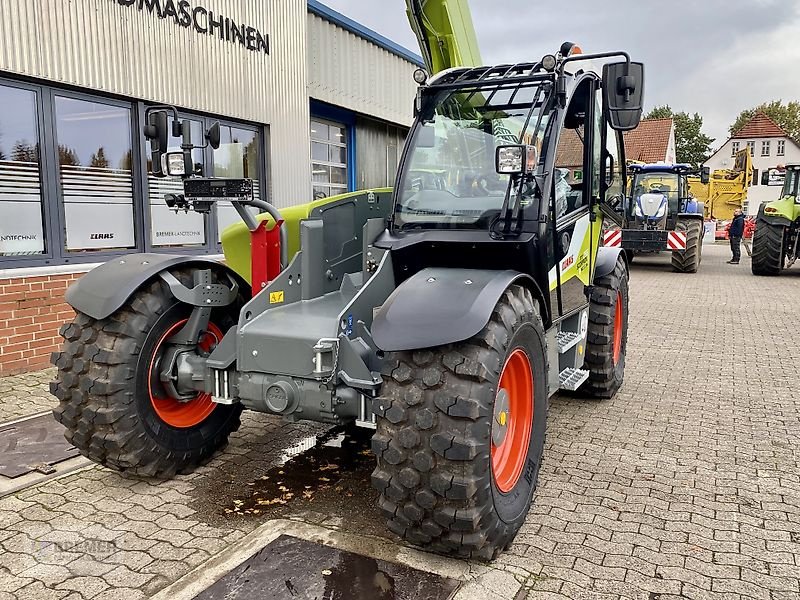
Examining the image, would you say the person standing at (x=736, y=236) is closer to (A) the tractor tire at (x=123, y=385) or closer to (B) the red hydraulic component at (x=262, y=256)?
(B) the red hydraulic component at (x=262, y=256)

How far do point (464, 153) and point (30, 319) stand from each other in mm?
4718

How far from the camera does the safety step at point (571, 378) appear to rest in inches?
184

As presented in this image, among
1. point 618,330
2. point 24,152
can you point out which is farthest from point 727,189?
point 24,152

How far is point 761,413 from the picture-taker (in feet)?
18.7

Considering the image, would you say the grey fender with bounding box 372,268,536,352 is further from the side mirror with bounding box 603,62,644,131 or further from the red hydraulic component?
the side mirror with bounding box 603,62,644,131

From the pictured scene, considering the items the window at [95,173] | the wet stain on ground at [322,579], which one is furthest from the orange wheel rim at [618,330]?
the window at [95,173]

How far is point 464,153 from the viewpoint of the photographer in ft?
14.4

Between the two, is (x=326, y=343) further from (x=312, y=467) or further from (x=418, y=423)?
(x=312, y=467)

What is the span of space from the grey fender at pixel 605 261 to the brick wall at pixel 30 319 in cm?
516

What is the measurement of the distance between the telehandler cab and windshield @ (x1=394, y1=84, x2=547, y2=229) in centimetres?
1

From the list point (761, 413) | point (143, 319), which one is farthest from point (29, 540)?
point (761, 413)

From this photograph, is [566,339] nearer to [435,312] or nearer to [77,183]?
[435,312]

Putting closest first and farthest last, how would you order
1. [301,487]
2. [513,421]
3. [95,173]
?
[513,421] → [301,487] → [95,173]

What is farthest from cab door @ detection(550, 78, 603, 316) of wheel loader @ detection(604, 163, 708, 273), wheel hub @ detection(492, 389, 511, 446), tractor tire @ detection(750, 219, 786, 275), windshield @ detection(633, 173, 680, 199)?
windshield @ detection(633, 173, 680, 199)
